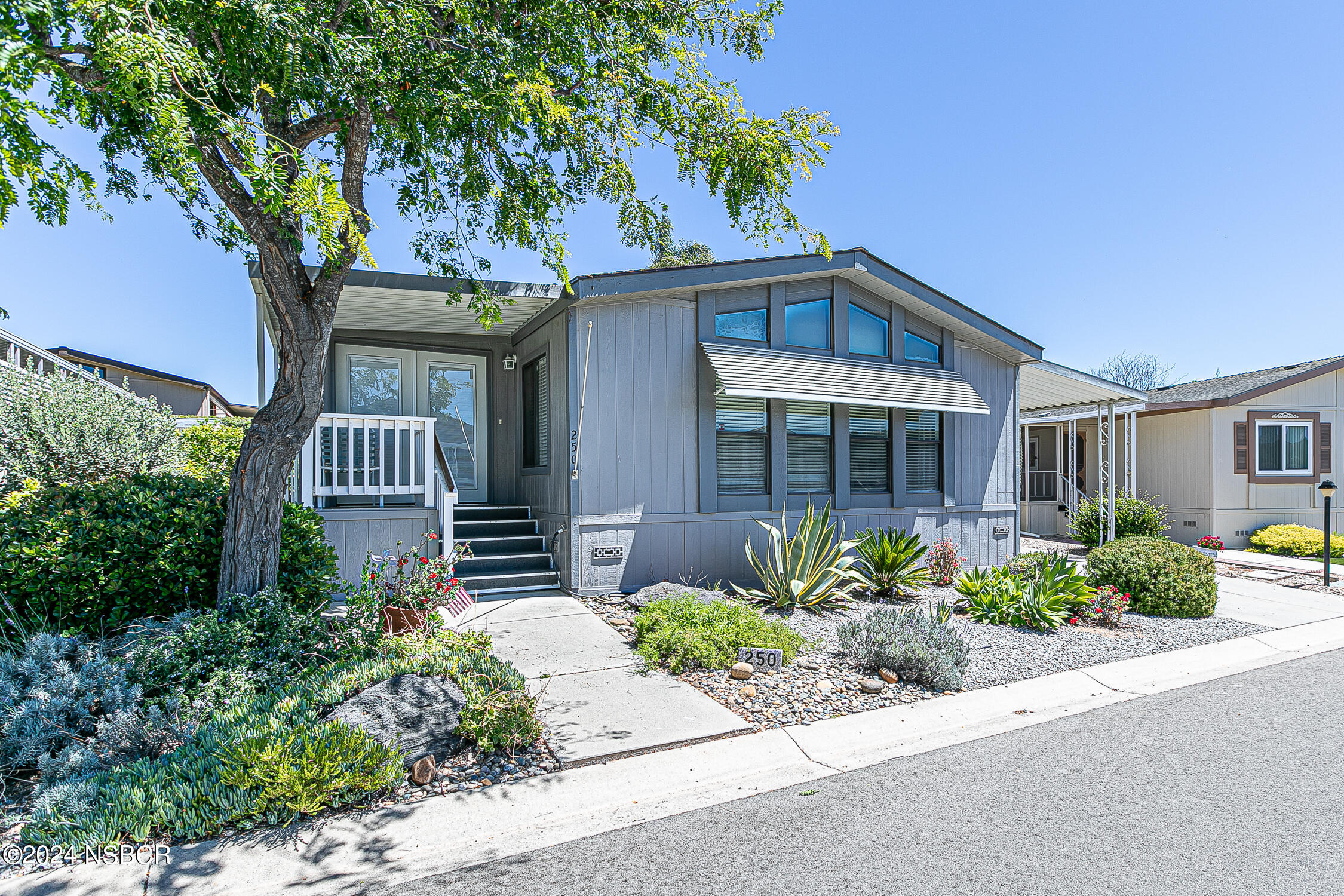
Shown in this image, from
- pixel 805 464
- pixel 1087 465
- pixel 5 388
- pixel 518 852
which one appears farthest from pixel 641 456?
pixel 1087 465

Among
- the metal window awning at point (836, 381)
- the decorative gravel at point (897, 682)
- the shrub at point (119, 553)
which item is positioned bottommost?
the decorative gravel at point (897, 682)

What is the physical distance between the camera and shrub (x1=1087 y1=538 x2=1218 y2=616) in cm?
700

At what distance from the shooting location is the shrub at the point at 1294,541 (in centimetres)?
1161

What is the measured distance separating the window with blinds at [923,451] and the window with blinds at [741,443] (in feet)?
7.83

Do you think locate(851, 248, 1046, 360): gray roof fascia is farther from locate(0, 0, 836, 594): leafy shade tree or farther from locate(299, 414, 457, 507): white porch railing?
locate(299, 414, 457, 507): white porch railing

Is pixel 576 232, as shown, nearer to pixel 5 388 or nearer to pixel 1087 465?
pixel 5 388

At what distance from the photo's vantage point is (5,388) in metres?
5.50

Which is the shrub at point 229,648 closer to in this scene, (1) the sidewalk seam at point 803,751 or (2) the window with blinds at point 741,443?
(1) the sidewalk seam at point 803,751

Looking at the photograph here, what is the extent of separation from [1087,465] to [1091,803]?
15057 millimetres

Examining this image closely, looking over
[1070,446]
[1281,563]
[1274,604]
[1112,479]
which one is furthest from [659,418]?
[1070,446]

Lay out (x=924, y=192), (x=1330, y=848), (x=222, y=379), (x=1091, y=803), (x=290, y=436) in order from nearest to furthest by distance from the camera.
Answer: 1. (x=1330, y=848)
2. (x=1091, y=803)
3. (x=290, y=436)
4. (x=924, y=192)
5. (x=222, y=379)

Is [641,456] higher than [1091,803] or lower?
higher

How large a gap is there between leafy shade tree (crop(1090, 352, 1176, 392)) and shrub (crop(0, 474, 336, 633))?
43.9 metres

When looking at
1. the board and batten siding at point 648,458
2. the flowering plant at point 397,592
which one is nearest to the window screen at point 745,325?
the board and batten siding at point 648,458
